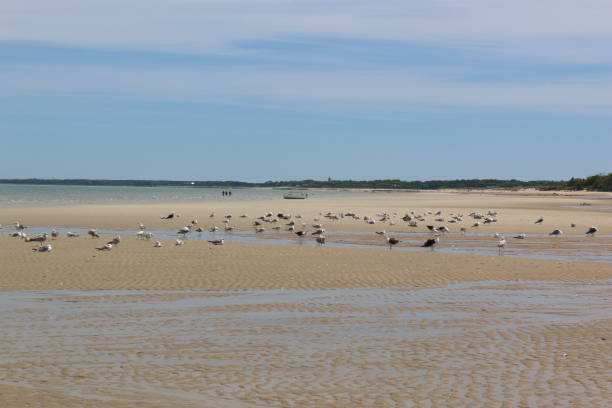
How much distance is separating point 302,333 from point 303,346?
3.05 ft

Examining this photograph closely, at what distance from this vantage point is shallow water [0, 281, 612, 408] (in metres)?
9.21

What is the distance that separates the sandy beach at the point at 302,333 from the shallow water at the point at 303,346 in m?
0.03

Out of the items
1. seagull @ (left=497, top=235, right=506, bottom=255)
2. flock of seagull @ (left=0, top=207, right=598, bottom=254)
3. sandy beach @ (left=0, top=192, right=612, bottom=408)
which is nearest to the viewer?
sandy beach @ (left=0, top=192, right=612, bottom=408)

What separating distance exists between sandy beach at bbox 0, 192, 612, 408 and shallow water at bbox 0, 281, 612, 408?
0.03 meters

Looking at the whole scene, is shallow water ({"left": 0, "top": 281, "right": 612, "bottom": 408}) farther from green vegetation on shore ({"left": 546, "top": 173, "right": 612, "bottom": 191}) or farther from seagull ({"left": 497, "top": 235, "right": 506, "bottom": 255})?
green vegetation on shore ({"left": 546, "top": 173, "right": 612, "bottom": 191})

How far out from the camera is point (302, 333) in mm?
12484

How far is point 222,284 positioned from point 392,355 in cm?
798

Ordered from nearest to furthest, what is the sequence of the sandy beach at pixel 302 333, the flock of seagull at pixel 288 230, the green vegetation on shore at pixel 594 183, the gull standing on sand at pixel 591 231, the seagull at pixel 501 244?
the sandy beach at pixel 302 333, the seagull at pixel 501 244, the flock of seagull at pixel 288 230, the gull standing on sand at pixel 591 231, the green vegetation on shore at pixel 594 183

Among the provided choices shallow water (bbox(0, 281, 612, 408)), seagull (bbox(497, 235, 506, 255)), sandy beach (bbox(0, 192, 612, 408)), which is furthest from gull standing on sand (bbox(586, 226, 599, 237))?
shallow water (bbox(0, 281, 612, 408))

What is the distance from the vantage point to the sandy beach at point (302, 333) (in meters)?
9.16

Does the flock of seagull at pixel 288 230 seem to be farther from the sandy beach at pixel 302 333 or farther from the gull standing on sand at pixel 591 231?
the sandy beach at pixel 302 333

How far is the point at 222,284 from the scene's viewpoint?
18.3 m

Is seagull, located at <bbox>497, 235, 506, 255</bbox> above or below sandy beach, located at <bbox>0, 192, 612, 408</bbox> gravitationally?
above

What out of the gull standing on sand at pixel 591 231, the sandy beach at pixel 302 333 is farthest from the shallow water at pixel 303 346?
the gull standing on sand at pixel 591 231
